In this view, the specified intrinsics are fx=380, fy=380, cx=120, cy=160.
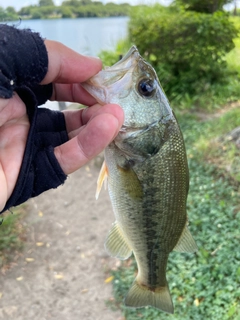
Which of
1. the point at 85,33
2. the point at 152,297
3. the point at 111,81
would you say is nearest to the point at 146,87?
the point at 111,81

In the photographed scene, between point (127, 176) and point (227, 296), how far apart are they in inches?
79.4

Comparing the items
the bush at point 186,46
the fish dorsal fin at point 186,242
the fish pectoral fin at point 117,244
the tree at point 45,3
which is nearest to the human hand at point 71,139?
the fish pectoral fin at point 117,244

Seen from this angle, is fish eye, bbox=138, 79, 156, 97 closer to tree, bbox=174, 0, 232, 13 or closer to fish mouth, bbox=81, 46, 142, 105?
fish mouth, bbox=81, 46, 142, 105

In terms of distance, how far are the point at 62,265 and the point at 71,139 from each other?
2784mm

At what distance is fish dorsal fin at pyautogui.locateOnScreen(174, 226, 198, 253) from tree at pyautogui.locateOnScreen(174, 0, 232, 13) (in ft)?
27.0

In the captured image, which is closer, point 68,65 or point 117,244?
point 68,65

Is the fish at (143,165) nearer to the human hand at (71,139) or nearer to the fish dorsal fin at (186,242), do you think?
the fish dorsal fin at (186,242)

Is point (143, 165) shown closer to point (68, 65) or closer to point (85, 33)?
point (68, 65)

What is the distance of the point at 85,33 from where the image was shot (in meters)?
10.8

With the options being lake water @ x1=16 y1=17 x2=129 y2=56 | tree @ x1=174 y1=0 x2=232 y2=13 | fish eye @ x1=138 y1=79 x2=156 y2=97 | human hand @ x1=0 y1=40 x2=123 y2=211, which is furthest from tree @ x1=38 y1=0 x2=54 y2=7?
fish eye @ x1=138 y1=79 x2=156 y2=97

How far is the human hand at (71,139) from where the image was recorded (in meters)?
1.71

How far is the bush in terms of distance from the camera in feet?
25.8

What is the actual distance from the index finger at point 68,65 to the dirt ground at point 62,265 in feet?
8.52

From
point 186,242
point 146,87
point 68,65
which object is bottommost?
point 186,242
